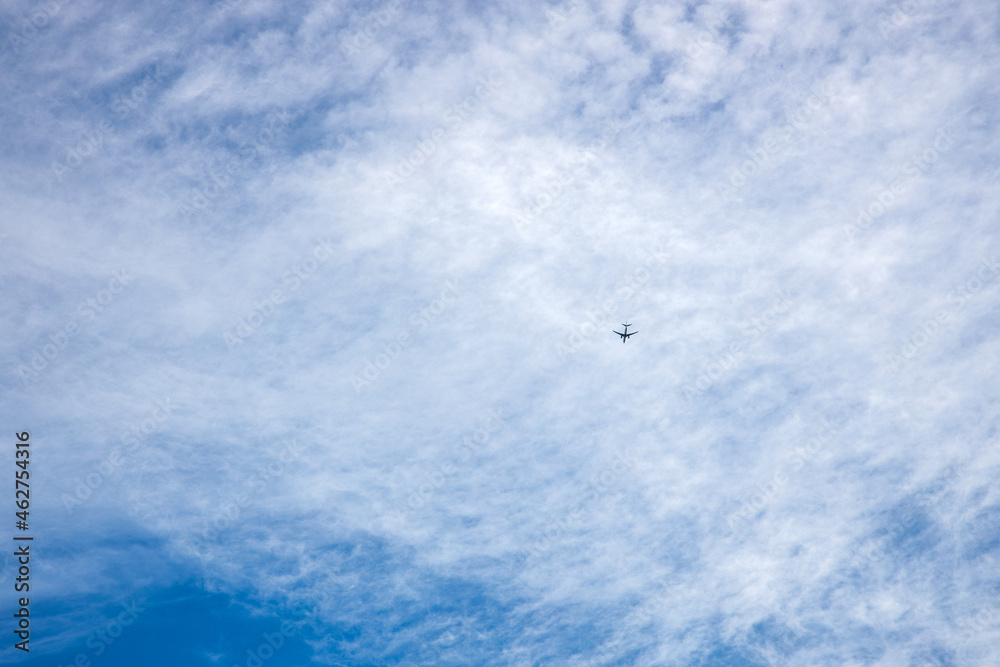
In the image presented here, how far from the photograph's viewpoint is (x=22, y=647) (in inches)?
2970

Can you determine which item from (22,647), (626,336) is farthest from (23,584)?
(626,336)

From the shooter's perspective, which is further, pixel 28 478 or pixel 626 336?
pixel 626 336

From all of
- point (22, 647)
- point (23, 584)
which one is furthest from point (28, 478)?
point (22, 647)

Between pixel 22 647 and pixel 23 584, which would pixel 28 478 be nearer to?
pixel 23 584

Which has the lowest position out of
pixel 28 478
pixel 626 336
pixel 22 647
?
pixel 22 647

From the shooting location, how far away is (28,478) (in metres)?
71.7

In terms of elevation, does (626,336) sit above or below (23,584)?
above

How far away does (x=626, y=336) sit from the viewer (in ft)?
378

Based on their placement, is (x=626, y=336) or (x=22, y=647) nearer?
(x=22, y=647)

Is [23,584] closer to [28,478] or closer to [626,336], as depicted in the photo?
[28,478]

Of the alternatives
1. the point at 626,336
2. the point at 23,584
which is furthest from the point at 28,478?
the point at 626,336

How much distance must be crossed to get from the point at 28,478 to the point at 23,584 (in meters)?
10.7

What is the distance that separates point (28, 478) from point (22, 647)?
1805cm

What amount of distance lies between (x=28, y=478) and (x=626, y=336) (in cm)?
7793
